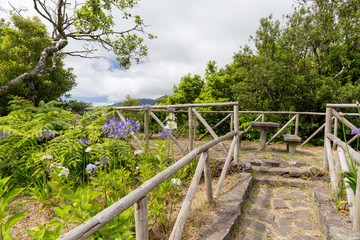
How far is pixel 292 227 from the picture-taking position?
250cm

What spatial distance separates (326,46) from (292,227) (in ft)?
28.2

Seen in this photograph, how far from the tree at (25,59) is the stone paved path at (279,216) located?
10216 mm

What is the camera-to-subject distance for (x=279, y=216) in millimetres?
2758

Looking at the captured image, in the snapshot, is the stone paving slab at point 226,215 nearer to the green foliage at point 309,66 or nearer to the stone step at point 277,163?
the stone step at point 277,163

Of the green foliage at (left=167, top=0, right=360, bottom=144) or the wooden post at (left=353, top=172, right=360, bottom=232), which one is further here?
the green foliage at (left=167, top=0, right=360, bottom=144)

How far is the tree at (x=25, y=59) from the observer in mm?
8471

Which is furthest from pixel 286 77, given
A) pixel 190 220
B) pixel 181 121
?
pixel 190 220

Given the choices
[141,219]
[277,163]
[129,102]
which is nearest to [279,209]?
[277,163]

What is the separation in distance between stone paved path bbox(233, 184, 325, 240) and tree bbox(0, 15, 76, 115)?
1022 cm

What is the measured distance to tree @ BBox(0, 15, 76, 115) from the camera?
8.47m

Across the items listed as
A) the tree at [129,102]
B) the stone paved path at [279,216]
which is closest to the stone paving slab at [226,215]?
the stone paved path at [279,216]

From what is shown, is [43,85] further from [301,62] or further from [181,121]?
[301,62]

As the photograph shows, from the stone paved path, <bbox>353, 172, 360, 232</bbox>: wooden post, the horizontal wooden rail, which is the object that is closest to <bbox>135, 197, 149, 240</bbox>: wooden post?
the horizontal wooden rail

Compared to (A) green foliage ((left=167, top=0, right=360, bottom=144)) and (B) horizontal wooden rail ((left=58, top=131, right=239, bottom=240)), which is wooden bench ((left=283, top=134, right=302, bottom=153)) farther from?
(B) horizontal wooden rail ((left=58, top=131, right=239, bottom=240))
